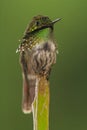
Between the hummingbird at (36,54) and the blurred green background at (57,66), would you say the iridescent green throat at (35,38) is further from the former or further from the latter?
the blurred green background at (57,66)

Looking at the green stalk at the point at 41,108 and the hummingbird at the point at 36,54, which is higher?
the hummingbird at the point at 36,54

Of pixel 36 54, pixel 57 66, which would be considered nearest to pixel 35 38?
pixel 36 54

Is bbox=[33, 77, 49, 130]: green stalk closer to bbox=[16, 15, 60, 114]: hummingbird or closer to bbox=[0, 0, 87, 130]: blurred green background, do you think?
bbox=[16, 15, 60, 114]: hummingbird

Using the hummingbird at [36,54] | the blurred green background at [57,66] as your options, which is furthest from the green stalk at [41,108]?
the blurred green background at [57,66]

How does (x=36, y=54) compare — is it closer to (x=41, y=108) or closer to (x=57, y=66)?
(x=41, y=108)

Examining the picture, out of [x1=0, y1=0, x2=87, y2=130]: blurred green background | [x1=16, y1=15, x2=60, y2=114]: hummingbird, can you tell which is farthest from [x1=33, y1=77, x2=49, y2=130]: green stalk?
[x1=0, y1=0, x2=87, y2=130]: blurred green background

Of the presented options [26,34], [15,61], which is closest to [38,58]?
[26,34]
